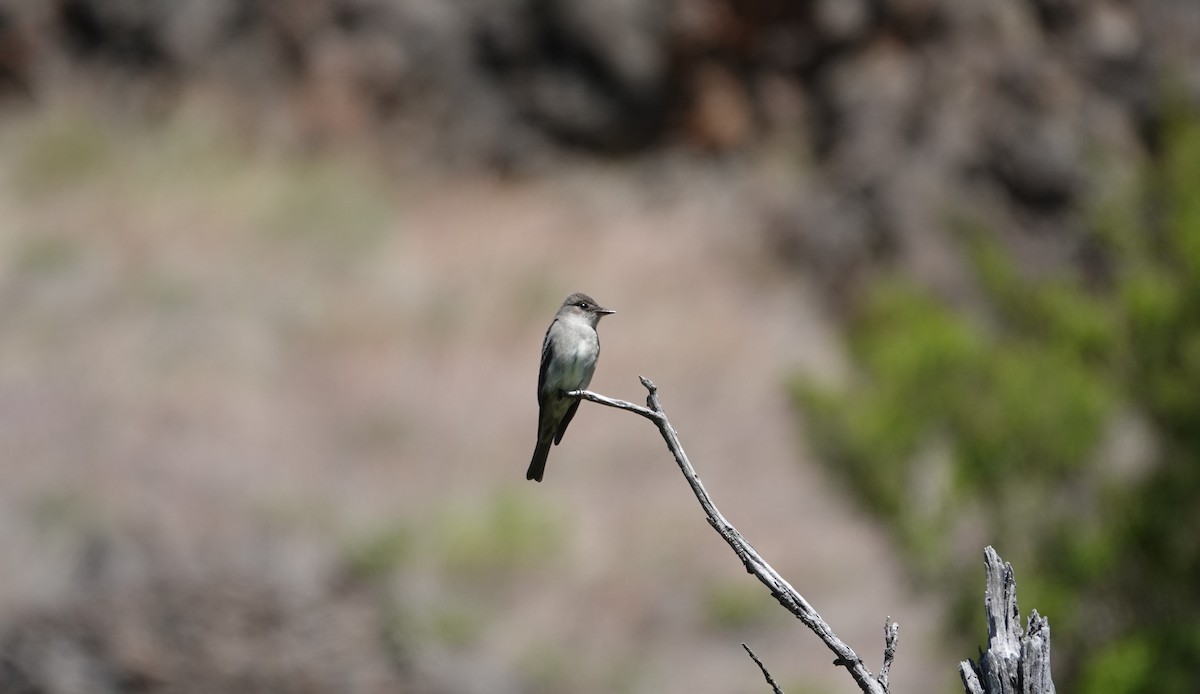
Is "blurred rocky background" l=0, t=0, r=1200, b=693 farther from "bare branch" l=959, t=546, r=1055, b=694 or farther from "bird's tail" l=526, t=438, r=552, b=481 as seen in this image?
"bare branch" l=959, t=546, r=1055, b=694

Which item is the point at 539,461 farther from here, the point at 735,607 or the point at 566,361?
the point at 735,607

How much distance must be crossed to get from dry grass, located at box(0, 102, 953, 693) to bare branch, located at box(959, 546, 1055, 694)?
7.53m

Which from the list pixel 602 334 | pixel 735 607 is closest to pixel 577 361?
pixel 735 607

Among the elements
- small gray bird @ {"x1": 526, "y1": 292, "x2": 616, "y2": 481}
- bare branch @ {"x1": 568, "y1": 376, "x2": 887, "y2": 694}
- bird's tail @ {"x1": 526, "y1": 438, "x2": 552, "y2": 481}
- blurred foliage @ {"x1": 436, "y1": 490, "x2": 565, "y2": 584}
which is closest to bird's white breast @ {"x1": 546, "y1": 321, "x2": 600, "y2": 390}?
small gray bird @ {"x1": 526, "y1": 292, "x2": 616, "y2": 481}

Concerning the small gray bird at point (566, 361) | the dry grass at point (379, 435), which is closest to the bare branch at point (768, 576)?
the small gray bird at point (566, 361)

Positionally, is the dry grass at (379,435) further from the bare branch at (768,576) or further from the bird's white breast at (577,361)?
the bare branch at (768,576)

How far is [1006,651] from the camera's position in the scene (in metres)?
2.60

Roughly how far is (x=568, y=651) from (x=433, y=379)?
4604 mm

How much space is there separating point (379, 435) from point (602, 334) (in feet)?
8.56

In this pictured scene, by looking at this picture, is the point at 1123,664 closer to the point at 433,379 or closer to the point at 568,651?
the point at 568,651

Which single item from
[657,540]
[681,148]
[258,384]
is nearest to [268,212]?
[258,384]

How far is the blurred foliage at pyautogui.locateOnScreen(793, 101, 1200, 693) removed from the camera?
8.60 metres

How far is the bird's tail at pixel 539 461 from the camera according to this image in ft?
10.4

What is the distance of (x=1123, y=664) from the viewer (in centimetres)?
816
